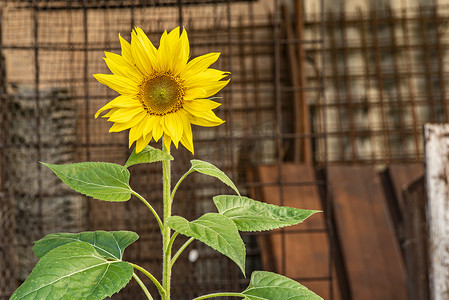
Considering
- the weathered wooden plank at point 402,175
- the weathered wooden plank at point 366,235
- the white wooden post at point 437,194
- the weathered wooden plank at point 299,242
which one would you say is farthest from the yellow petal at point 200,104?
the weathered wooden plank at point 402,175

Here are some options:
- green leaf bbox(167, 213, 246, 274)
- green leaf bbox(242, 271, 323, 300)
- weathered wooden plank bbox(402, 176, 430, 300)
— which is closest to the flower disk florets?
green leaf bbox(167, 213, 246, 274)

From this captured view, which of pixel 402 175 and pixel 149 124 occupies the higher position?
pixel 149 124

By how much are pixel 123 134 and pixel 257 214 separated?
411 cm

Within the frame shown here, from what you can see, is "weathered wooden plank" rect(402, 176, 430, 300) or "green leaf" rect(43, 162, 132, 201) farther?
"weathered wooden plank" rect(402, 176, 430, 300)

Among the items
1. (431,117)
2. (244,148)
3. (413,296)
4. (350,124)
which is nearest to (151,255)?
(244,148)

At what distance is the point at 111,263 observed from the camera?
701 millimetres

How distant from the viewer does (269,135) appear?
3.65 m

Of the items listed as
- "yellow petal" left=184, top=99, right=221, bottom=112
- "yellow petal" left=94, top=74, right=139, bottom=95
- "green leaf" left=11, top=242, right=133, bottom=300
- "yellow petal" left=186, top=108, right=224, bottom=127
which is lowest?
"green leaf" left=11, top=242, right=133, bottom=300

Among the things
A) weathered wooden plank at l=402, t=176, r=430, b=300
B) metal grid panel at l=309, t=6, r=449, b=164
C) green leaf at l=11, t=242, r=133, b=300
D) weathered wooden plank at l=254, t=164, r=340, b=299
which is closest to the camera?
green leaf at l=11, t=242, r=133, b=300

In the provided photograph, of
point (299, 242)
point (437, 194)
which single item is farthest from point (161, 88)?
point (299, 242)

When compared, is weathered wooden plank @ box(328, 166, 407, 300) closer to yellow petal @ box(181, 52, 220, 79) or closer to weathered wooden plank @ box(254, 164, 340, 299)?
weathered wooden plank @ box(254, 164, 340, 299)

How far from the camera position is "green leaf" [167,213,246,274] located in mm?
655

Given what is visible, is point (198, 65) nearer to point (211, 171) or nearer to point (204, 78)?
point (204, 78)

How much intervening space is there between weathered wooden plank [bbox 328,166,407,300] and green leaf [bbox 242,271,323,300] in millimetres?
3402
